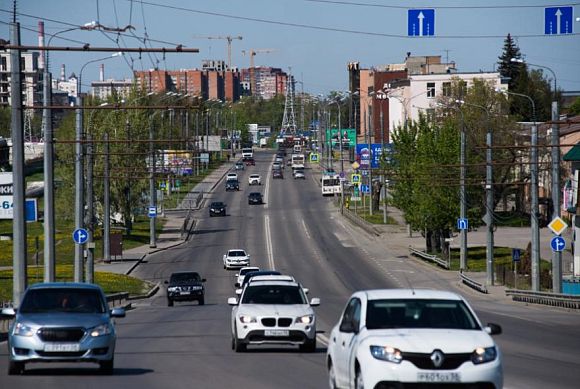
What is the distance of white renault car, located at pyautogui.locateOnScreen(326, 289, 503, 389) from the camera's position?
13.4 metres

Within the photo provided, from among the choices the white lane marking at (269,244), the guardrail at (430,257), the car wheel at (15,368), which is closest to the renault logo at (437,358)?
the car wheel at (15,368)

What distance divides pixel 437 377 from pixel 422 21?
78.6ft

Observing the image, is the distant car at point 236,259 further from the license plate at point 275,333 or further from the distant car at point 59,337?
the distant car at point 59,337

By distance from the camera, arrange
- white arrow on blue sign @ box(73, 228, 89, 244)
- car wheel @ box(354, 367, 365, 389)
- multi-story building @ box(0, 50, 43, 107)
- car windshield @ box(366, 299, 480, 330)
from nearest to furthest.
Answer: car wheel @ box(354, 367, 365, 389) < car windshield @ box(366, 299, 480, 330) < white arrow on blue sign @ box(73, 228, 89, 244) < multi-story building @ box(0, 50, 43, 107)

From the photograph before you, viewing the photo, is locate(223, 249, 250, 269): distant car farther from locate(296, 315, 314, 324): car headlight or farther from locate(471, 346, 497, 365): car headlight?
locate(471, 346, 497, 365): car headlight

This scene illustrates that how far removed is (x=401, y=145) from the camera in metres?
82.4

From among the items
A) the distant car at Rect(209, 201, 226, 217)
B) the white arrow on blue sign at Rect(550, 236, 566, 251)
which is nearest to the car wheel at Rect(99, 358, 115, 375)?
the white arrow on blue sign at Rect(550, 236, 566, 251)

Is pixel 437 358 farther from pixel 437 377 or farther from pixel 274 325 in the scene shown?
pixel 274 325

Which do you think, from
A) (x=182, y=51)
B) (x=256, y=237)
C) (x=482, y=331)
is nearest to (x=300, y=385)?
(x=482, y=331)

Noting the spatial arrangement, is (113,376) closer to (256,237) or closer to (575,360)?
(575,360)

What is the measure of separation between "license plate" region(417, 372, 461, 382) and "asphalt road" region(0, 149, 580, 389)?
476cm

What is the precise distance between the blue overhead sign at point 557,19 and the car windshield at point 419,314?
2266 centimetres

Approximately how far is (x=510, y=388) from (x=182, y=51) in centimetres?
1101

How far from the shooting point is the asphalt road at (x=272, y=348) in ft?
63.7
